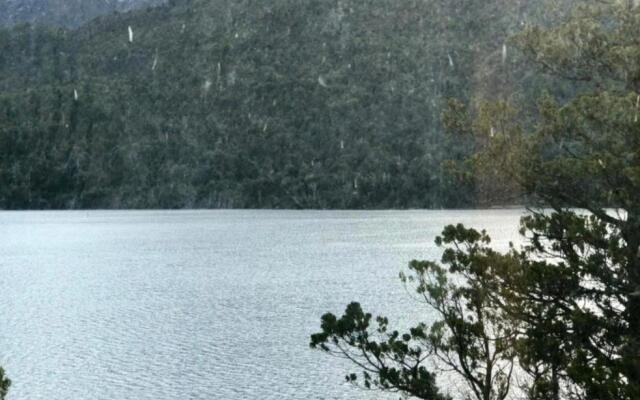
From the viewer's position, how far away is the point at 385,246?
93.6m

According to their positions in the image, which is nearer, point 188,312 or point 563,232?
point 563,232

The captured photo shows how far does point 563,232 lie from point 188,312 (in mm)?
35194

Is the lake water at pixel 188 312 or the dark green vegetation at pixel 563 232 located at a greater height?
the dark green vegetation at pixel 563 232

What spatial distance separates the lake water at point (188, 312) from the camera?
2848cm

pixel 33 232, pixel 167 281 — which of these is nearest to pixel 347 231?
pixel 33 232

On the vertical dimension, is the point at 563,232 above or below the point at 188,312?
above

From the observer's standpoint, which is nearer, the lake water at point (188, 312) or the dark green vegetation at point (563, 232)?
the dark green vegetation at point (563, 232)

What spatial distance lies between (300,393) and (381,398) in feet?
9.35

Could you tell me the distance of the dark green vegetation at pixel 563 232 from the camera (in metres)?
13.3

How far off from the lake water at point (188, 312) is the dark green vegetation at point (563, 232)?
12.2m

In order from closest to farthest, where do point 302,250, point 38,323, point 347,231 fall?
point 38,323
point 302,250
point 347,231

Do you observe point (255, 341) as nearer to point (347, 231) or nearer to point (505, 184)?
point (505, 184)

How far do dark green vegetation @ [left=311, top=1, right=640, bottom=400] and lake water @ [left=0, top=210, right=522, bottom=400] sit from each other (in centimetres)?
1218

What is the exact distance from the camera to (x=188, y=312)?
153ft
